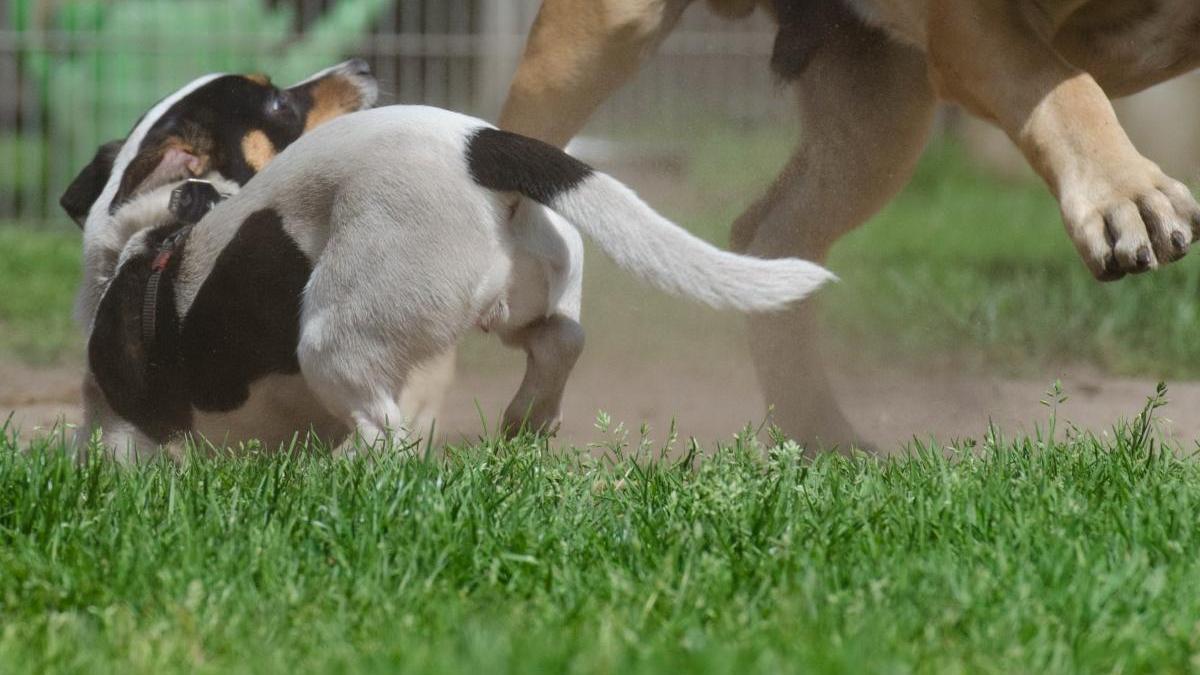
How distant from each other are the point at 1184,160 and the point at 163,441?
794 cm

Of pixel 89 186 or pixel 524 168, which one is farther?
pixel 89 186

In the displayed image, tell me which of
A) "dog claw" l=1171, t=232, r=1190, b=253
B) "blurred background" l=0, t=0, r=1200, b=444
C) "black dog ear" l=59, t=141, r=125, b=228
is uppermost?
"dog claw" l=1171, t=232, r=1190, b=253

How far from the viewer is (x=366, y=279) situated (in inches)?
132

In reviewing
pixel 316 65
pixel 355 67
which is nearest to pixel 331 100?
pixel 355 67

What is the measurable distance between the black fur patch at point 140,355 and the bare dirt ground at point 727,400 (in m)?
0.86

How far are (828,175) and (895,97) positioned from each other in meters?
0.31

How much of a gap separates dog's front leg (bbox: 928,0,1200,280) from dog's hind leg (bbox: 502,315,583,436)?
110 centimetres

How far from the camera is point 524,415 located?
367cm

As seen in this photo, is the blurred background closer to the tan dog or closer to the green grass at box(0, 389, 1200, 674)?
the tan dog

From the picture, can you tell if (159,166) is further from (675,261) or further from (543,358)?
(675,261)

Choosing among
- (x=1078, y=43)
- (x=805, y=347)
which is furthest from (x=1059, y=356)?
(x=1078, y=43)

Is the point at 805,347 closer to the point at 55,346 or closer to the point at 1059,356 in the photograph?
the point at 1059,356

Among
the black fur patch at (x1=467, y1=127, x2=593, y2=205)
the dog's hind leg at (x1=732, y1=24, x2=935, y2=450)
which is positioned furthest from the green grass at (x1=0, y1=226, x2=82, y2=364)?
the black fur patch at (x1=467, y1=127, x2=593, y2=205)

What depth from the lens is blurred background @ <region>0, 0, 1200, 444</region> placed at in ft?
18.0
